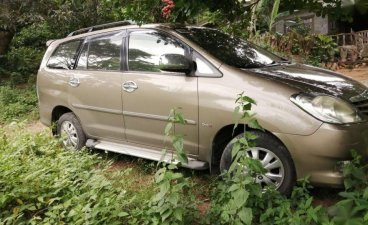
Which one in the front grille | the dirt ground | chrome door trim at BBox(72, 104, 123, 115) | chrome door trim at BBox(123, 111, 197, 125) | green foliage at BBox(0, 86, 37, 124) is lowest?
green foliage at BBox(0, 86, 37, 124)

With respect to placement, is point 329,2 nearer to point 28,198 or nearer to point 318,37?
point 28,198

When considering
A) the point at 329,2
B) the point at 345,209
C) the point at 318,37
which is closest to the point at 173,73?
the point at 329,2

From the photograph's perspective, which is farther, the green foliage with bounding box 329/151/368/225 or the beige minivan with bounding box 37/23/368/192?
the beige minivan with bounding box 37/23/368/192

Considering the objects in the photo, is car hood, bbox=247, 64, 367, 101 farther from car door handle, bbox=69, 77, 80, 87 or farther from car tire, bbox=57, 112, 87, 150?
car tire, bbox=57, 112, 87, 150

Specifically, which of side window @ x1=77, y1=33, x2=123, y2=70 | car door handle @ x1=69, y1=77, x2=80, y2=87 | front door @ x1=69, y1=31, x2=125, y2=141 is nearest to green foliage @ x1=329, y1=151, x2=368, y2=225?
front door @ x1=69, y1=31, x2=125, y2=141

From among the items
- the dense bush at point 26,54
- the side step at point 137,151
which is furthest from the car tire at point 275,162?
the dense bush at point 26,54

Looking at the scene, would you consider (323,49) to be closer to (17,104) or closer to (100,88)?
(17,104)

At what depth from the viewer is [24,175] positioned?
3.70 meters

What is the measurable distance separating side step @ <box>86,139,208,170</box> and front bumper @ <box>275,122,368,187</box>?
1.00 m

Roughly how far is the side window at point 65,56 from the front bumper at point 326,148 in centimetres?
321

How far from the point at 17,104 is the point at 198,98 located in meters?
6.46

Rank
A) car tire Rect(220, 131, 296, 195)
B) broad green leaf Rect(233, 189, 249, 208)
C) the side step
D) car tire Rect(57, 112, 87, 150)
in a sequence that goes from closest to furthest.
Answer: broad green leaf Rect(233, 189, 249, 208), car tire Rect(220, 131, 296, 195), the side step, car tire Rect(57, 112, 87, 150)

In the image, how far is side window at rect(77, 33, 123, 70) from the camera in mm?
4984

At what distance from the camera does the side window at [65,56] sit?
18.2 feet
